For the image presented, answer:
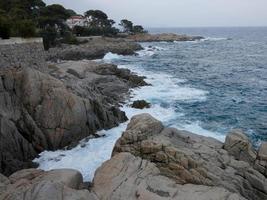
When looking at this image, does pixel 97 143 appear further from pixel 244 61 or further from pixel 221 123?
pixel 244 61

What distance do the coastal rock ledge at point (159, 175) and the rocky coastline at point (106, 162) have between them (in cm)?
4

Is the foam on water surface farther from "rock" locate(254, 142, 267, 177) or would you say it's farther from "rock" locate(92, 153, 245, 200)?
"rock" locate(254, 142, 267, 177)

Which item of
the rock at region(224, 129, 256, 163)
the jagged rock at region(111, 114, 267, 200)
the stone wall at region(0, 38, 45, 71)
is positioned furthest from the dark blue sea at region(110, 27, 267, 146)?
the stone wall at region(0, 38, 45, 71)

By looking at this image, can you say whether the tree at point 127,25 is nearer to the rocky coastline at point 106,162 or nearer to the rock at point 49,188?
the rocky coastline at point 106,162

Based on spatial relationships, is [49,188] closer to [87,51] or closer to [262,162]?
[262,162]

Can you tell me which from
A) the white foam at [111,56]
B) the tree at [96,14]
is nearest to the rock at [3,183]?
the white foam at [111,56]

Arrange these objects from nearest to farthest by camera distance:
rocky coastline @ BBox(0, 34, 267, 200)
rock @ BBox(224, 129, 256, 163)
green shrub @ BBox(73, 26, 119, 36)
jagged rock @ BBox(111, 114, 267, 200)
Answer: rocky coastline @ BBox(0, 34, 267, 200) < jagged rock @ BBox(111, 114, 267, 200) < rock @ BBox(224, 129, 256, 163) < green shrub @ BBox(73, 26, 119, 36)

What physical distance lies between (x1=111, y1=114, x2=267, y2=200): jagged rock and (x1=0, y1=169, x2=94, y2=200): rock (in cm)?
342

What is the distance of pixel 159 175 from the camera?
17.0 meters

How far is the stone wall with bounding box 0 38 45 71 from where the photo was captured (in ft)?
92.5

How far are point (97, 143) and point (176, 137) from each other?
790cm

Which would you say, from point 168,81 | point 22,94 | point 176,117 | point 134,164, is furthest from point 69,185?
point 168,81

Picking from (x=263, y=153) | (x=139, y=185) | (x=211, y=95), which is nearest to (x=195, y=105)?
(x=211, y=95)

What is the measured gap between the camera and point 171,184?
1634 cm
